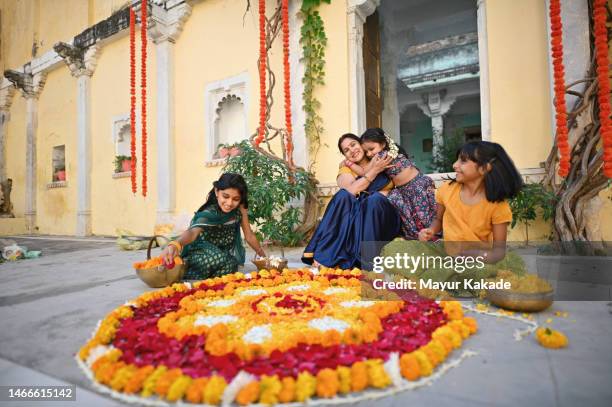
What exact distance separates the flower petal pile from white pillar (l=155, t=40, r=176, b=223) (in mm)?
4905

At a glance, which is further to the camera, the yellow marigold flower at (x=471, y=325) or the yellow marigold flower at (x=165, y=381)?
the yellow marigold flower at (x=471, y=325)

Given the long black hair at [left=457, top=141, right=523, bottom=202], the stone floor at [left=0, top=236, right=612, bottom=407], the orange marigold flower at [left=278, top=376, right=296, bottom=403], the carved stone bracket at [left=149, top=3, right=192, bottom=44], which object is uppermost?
the carved stone bracket at [left=149, top=3, right=192, bottom=44]

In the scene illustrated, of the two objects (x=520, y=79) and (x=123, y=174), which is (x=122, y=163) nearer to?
(x=123, y=174)

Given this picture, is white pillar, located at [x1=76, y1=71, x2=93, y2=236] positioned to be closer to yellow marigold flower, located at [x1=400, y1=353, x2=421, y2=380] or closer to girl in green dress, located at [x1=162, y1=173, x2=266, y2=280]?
girl in green dress, located at [x1=162, y1=173, x2=266, y2=280]

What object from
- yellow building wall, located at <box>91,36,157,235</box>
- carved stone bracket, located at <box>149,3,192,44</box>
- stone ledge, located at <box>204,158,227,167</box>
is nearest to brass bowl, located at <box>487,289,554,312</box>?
stone ledge, located at <box>204,158,227,167</box>

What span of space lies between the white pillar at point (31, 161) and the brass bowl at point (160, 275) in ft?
32.1

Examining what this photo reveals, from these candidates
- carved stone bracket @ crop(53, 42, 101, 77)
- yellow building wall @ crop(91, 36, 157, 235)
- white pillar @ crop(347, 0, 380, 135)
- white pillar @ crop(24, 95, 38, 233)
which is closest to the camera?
white pillar @ crop(347, 0, 380, 135)

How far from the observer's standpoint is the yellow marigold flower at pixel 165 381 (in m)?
1.04

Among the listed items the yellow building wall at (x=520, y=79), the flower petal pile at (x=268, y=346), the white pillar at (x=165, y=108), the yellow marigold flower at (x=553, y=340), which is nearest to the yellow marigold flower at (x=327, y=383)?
the flower petal pile at (x=268, y=346)

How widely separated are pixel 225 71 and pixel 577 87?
4968 mm

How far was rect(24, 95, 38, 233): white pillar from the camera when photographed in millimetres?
9789

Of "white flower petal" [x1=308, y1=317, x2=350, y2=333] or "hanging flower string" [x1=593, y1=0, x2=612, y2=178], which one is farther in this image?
"hanging flower string" [x1=593, y1=0, x2=612, y2=178]

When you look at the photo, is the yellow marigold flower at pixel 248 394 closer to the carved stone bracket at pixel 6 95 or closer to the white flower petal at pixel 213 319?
the white flower petal at pixel 213 319

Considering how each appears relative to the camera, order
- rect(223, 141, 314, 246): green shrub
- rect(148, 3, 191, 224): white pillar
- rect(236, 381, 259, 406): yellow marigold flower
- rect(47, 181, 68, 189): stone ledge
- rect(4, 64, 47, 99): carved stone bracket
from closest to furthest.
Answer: rect(236, 381, 259, 406): yellow marigold flower
rect(223, 141, 314, 246): green shrub
rect(148, 3, 191, 224): white pillar
rect(47, 181, 68, 189): stone ledge
rect(4, 64, 47, 99): carved stone bracket
